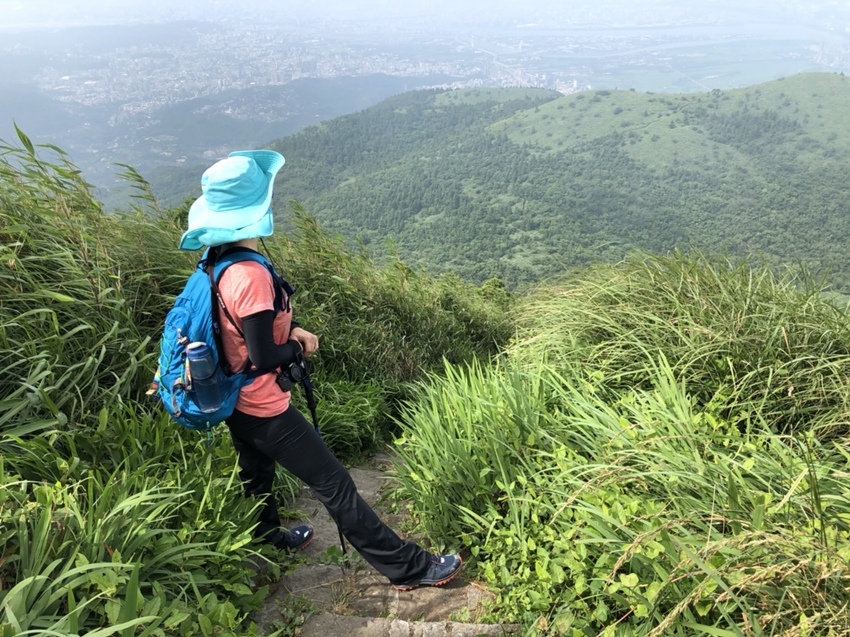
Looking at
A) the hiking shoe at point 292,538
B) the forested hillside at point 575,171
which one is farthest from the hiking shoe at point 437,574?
the forested hillside at point 575,171

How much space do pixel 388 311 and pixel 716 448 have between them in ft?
10.5

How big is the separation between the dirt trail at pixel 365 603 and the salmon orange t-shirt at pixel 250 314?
0.74 metres

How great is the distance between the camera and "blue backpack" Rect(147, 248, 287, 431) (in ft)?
5.84

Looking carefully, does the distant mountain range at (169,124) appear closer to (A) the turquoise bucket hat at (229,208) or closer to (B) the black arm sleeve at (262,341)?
(A) the turquoise bucket hat at (229,208)

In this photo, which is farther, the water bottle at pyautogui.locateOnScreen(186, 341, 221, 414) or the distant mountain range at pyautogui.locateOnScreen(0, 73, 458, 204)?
the distant mountain range at pyautogui.locateOnScreen(0, 73, 458, 204)

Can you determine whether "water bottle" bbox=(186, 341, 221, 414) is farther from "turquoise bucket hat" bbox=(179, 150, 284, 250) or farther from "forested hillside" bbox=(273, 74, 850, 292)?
"forested hillside" bbox=(273, 74, 850, 292)

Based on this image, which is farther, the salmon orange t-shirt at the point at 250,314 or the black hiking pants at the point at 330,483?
the black hiking pants at the point at 330,483

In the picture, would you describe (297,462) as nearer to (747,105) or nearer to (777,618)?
(777,618)

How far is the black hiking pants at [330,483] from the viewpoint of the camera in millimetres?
1975

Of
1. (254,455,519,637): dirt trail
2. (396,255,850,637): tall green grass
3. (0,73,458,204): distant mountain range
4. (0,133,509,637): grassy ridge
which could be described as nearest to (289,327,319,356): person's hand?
(0,133,509,637): grassy ridge

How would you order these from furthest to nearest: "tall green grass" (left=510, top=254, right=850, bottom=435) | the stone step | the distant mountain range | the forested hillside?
the distant mountain range
the forested hillside
"tall green grass" (left=510, top=254, right=850, bottom=435)
the stone step

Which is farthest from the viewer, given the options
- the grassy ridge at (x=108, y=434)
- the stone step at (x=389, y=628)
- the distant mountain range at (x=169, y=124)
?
the distant mountain range at (x=169, y=124)

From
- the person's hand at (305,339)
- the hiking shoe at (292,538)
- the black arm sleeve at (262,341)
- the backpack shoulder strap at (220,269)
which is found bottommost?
the hiking shoe at (292,538)

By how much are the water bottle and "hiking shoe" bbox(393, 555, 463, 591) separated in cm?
105
